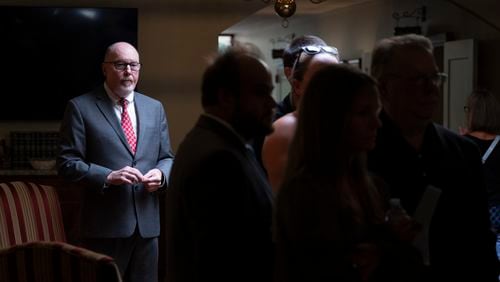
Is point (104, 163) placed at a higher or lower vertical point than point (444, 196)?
lower

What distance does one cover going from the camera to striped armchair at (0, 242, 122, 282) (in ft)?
7.51

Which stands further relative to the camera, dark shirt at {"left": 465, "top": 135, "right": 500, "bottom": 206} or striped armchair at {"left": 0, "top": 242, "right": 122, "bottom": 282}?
dark shirt at {"left": 465, "top": 135, "right": 500, "bottom": 206}

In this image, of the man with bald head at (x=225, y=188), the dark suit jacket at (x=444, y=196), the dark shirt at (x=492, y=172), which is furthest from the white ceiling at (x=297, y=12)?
the man with bald head at (x=225, y=188)

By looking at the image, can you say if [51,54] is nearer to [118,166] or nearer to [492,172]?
[118,166]

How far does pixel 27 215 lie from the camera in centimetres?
346

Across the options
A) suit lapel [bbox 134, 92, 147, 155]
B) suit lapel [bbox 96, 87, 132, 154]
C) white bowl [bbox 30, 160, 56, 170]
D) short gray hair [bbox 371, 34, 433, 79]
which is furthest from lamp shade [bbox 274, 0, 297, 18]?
short gray hair [bbox 371, 34, 433, 79]

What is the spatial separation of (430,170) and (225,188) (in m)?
0.59

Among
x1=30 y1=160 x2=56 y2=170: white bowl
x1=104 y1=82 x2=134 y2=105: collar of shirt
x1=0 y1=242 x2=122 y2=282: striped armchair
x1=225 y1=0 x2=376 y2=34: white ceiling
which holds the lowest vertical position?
x1=30 y1=160 x2=56 y2=170: white bowl

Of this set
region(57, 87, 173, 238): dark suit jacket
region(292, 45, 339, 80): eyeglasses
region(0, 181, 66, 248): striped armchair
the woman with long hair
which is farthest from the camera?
region(57, 87, 173, 238): dark suit jacket

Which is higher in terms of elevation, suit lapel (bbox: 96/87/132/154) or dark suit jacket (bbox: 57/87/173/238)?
suit lapel (bbox: 96/87/132/154)

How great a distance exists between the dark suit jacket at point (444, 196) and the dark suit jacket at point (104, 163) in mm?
1718

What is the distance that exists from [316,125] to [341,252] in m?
0.28

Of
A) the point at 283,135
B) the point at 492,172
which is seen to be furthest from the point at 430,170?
the point at 492,172

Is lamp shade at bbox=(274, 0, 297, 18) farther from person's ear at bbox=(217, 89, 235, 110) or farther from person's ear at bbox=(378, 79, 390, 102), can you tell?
person's ear at bbox=(217, 89, 235, 110)
